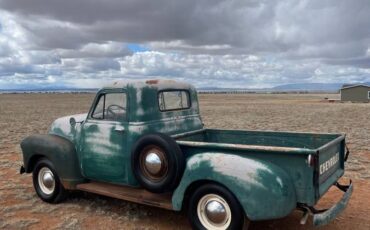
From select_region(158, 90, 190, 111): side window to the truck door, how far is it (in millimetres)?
611

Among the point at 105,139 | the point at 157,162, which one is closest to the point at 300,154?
the point at 157,162

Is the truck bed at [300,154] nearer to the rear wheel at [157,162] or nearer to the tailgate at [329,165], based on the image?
the tailgate at [329,165]

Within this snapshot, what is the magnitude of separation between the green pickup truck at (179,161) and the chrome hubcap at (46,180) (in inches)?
0.7

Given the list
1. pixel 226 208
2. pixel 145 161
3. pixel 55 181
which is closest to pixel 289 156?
pixel 226 208

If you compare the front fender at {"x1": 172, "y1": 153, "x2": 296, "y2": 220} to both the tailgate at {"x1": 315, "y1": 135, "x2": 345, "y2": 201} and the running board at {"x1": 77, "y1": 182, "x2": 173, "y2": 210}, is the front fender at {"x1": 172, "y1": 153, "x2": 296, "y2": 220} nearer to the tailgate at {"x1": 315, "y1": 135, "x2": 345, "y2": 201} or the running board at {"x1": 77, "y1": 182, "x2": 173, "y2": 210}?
the tailgate at {"x1": 315, "y1": 135, "x2": 345, "y2": 201}

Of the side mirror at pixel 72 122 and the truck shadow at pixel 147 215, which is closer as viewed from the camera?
the truck shadow at pixel 147 215

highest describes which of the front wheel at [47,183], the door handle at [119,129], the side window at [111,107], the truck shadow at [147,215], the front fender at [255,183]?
the side window at [111,107]

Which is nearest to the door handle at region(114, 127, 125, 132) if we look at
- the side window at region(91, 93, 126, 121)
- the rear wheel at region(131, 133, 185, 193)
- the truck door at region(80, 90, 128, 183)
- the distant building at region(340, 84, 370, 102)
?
the truck door at region(80, 90, 128, 183)

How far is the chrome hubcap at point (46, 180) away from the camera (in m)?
6.89

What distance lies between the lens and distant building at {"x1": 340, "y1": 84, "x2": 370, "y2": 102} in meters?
57.2

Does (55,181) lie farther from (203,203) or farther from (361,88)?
(361,88)

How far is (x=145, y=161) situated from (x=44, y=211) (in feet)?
7.22

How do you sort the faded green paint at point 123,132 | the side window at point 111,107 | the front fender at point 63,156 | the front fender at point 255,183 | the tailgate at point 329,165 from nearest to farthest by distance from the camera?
1. the front fender at point 255,183
2. the tailgate at point 329,165
3. the faded green paint at point 123,132
4. the side window at point 111,107
5. the front fender at point 63,156

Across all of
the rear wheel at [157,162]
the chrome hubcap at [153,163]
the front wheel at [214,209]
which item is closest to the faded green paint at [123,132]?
the rear wheel at [157,162]
